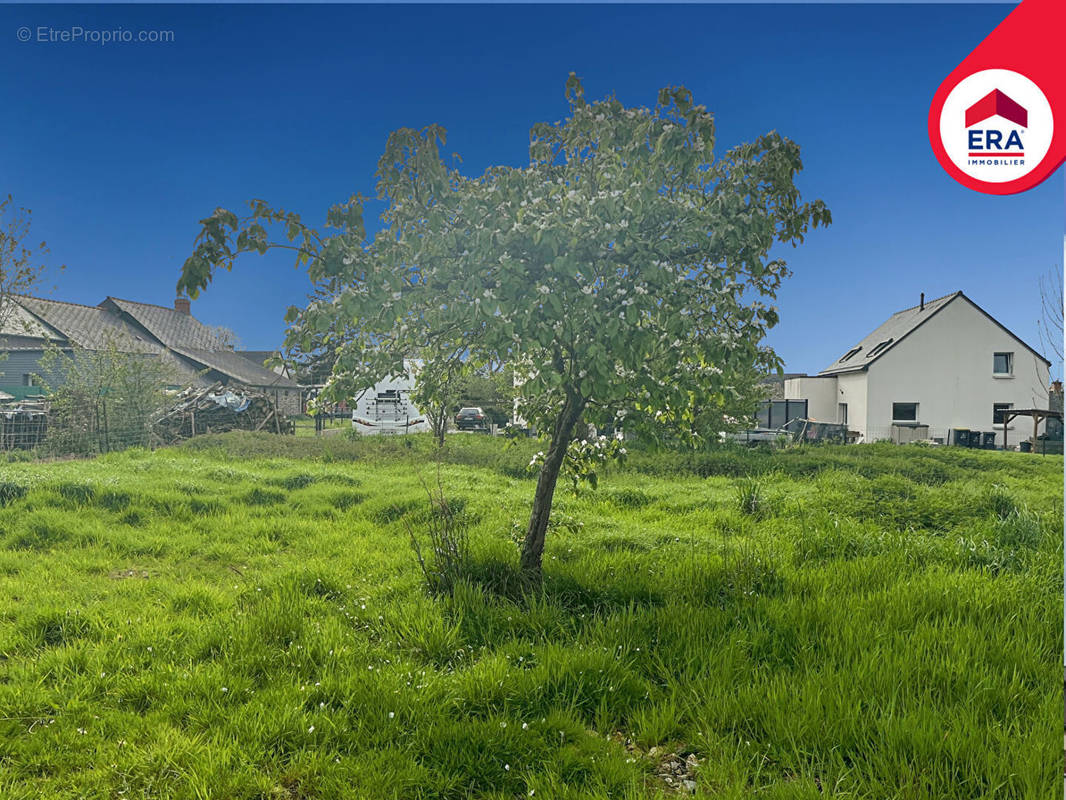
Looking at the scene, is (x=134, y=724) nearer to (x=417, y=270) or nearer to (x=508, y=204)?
(x=417, y=270)

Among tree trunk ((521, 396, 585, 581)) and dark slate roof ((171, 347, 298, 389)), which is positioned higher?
dark slate roof ((171, 347, 298, 389))

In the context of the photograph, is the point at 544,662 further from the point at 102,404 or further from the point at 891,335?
the point at 891,335

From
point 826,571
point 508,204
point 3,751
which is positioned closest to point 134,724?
point 3,751

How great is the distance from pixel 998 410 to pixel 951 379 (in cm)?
262

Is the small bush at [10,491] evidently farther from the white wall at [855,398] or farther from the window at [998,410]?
the window at [998,410]

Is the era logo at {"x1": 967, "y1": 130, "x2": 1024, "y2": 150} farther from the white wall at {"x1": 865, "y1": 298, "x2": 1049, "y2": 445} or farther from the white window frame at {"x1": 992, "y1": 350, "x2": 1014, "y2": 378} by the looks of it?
the white window frame at {"x1": 992, "y1": 350, "x2": 1014, "y2": 378}

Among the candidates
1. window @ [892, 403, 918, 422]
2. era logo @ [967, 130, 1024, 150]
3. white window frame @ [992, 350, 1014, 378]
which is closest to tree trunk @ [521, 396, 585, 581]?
era logo @ [967, 130, 1024, 150]

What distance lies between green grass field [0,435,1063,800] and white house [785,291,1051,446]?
23.1 m

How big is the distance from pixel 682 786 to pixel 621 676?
2.70 ft

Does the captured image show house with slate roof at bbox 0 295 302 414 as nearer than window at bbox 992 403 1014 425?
No

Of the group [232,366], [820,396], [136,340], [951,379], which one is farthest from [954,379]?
[136,340]

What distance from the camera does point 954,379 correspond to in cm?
2811

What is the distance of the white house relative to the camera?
27906 millimetres

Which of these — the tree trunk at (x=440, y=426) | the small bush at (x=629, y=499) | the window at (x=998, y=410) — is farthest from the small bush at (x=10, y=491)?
the window at (x=998, y=410)
